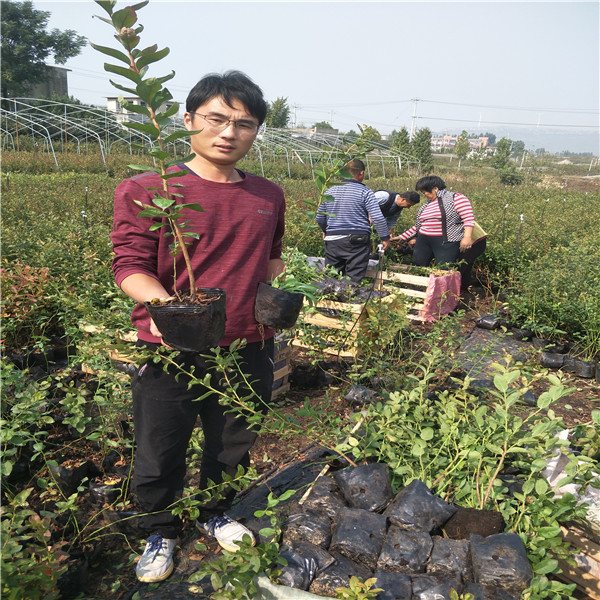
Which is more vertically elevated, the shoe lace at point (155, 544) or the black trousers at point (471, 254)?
the black trousers at point (471, 254)

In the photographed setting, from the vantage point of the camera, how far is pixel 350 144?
1.84m

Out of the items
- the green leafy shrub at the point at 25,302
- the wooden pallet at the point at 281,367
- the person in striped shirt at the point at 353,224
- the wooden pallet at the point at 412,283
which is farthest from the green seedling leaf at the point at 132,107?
the wooden pallet at the point at 412,283

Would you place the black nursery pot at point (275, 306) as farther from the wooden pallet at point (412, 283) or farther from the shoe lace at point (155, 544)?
the wooden pallet at point (412, 283)

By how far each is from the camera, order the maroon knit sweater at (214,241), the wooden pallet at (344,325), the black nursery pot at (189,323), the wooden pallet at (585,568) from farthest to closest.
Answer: the wooden pallet at (344,325) < the wooden pallet at (585,568) < the maroon knit sweater at (214,241) < the black nursery pot at (189,323)

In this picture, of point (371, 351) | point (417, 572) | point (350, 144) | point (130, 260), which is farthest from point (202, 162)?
point (371, 351)

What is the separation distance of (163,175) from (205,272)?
48 cm

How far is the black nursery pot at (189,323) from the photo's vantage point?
4.76 feet

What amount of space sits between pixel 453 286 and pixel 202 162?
4.27m

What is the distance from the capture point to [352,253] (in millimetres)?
4957

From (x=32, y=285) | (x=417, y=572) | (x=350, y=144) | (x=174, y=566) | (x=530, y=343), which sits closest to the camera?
(x=417, y=572)

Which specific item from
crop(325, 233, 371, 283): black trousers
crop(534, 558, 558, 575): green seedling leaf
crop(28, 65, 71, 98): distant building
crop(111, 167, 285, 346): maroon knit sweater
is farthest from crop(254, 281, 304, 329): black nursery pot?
crop(28, 65, 71, 98): distant building

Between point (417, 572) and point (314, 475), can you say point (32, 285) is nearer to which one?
point (314, 475)

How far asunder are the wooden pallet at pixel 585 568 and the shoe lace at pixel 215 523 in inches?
50.4

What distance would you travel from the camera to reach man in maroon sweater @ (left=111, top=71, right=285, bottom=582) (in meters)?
1.67
